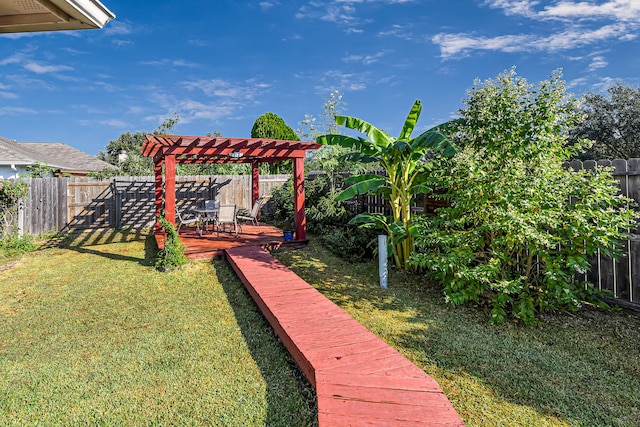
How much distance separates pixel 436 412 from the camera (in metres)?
2.01

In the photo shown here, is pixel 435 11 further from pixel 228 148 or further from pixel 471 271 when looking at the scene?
pixel 471 271

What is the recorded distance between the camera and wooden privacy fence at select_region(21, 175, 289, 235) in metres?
10.4

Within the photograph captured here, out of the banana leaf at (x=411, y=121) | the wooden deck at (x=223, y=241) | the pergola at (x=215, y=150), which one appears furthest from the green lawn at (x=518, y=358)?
the pergola at (x=215, y=150)

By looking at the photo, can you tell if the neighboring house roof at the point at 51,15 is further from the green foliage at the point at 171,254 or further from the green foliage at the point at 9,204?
the green foliage at the point at 9,204

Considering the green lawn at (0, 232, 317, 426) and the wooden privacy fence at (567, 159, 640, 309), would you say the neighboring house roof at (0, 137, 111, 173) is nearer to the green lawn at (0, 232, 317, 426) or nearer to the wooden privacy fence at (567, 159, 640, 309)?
the green lawn at (0, 232, 317, 426)

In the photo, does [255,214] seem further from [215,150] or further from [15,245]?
[15,245]

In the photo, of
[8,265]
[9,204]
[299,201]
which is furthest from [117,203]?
[299,201]

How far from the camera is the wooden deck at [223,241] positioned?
7.25 meters

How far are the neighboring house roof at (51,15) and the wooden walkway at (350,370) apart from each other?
259 cm

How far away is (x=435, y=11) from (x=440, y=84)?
4.22 meters

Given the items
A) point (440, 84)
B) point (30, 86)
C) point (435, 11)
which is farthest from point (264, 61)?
point (30, 86)

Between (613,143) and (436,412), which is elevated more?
(613,143)

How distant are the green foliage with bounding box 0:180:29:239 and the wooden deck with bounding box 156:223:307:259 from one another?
13.3 ft

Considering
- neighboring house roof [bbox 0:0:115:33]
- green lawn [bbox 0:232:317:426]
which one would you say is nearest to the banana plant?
green lawn [bbox 0:232:317:426]
